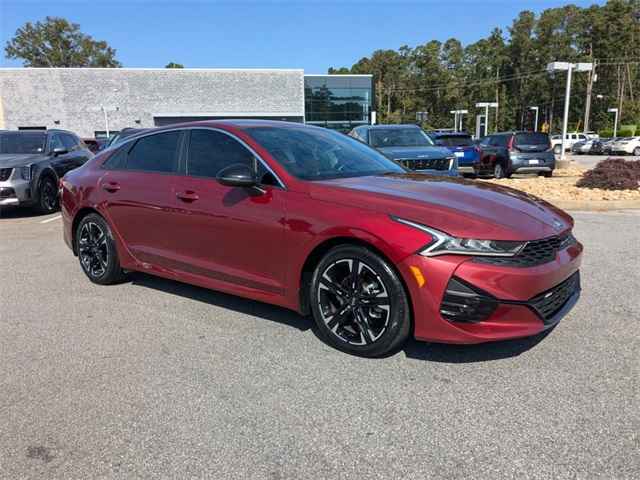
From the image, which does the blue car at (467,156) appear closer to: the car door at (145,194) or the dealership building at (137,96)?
the car door at (145,194)

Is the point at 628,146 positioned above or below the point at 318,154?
below

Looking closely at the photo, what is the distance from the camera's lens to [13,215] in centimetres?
1091

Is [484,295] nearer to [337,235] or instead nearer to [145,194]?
[337,235]

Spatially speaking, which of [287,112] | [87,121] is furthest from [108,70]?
[287,112]

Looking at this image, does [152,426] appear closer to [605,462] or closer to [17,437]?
[17,437]

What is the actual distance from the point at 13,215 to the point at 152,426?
9896mm

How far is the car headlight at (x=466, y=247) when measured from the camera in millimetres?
3123

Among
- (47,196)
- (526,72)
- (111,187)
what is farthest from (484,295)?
(526,72)

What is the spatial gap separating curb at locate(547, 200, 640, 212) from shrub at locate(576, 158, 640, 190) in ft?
5.94

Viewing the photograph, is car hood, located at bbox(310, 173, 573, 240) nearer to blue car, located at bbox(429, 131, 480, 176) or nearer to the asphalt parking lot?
the asphalt parking lot

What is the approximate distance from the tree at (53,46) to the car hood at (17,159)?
292 ft

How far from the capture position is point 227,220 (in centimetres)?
407

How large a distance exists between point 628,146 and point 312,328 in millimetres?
41447

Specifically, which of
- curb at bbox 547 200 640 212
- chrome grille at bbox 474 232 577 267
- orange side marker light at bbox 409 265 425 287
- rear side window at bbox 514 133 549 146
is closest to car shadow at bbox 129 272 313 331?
orange side marker light at bbox 409 265 425 287
